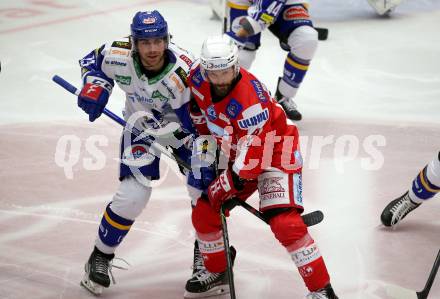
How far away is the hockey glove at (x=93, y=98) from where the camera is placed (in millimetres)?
3078

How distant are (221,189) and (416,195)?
118cm

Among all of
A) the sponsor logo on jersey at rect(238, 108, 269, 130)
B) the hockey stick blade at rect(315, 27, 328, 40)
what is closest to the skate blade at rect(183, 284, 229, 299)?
the sponsor logo on jersey at rect(238, 108, 269, 130)

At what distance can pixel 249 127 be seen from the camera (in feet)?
9.22

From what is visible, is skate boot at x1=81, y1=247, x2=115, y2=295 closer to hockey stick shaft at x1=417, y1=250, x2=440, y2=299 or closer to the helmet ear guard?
the helmet ear guard

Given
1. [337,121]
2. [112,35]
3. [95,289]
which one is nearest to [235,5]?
[337,121]

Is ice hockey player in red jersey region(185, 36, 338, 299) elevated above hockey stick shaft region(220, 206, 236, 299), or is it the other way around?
ice hockey player in red jersey region(185, 36, 338, 299)

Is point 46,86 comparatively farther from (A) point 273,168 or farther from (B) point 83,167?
(A) point 273,168

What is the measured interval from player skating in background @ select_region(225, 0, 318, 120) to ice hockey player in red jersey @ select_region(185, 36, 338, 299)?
177 cm

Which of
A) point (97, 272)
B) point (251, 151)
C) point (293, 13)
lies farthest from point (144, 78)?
point (293, 13)

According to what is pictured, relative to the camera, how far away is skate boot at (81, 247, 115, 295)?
3213mm

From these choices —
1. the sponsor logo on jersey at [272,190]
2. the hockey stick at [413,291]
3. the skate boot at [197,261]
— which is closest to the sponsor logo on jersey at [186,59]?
the sponsor logo on jersey at [272,190]

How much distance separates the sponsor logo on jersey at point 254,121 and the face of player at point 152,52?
419 mm

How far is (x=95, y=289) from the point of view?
3.24m

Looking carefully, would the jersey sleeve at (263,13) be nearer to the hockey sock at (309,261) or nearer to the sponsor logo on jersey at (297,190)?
the sponsor logo on jersey at (297,190)
